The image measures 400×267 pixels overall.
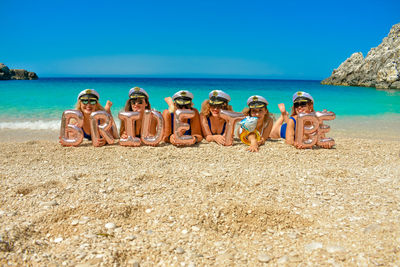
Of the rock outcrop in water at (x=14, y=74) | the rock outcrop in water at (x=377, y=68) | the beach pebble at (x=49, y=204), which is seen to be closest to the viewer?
the beach pebble at (x=49, y=204)

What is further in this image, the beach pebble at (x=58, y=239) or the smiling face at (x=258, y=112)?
the smiling face at (x=258, y=112)

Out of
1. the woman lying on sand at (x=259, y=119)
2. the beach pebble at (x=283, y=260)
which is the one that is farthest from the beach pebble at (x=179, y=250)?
the woman lying on sand at (x=259, y=119)

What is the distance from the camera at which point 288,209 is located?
355 centimetres

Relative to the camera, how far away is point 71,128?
649cm

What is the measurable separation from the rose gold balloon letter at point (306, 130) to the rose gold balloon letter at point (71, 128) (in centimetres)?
467

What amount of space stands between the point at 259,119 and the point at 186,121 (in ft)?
5.45

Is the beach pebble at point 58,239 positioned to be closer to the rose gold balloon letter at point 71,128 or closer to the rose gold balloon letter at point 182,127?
the rose gold balloon letter at point 182,127

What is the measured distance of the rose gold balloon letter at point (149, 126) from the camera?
644 cm

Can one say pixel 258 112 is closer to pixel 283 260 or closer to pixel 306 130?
pixel 306 130

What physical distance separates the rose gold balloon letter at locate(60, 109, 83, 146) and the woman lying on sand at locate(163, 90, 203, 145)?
183cm

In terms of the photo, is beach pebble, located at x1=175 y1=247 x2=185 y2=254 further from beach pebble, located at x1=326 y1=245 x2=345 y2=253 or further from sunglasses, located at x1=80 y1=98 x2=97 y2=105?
sunglasses, located at x1=80 y1=98 x2=97 y2=105

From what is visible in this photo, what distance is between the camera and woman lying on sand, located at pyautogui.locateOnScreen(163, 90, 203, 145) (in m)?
6.62

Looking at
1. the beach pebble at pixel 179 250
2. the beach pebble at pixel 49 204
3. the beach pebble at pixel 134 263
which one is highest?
the beach pebble at pixel 49 204

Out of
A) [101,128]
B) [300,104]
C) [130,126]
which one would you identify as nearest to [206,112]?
[130,126]
